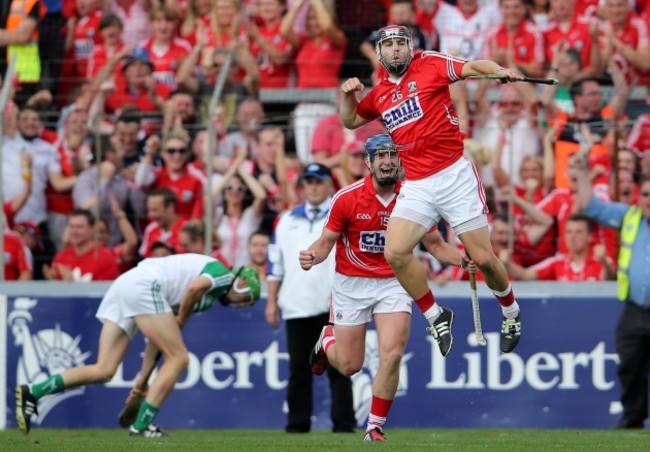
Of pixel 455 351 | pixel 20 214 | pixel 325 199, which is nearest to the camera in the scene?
pixel 325 199

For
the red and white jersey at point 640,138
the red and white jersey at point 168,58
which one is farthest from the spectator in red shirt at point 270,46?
the red and white jersey at point 640,138

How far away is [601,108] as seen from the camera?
560 inches

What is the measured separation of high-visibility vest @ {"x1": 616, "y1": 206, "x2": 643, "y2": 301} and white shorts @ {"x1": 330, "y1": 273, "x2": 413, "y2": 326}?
3109 mm

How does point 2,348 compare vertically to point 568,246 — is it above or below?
below

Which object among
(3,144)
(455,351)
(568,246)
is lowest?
(455,351)

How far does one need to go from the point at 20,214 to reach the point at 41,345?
5.06ft

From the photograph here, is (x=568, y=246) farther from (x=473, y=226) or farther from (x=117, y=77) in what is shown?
(x=117, y=77)

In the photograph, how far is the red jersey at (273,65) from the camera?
15.9 metres

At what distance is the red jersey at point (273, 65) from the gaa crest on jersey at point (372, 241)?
5.35m

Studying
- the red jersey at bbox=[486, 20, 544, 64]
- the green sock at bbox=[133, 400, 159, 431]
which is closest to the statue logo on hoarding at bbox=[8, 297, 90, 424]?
the green sock at bbox=[133, 400, 159, 431]

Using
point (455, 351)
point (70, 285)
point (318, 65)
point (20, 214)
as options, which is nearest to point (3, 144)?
point (20, 214)

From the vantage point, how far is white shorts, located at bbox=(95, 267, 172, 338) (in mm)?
11781

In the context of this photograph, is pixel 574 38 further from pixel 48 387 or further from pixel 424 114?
pixel 48 387

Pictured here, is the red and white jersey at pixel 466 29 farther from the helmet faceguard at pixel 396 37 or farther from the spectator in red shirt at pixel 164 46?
the helmet faceguard at pixel 396 37
